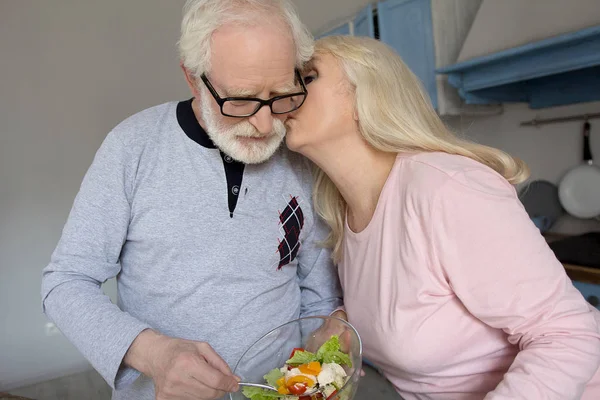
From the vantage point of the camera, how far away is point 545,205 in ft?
7.91

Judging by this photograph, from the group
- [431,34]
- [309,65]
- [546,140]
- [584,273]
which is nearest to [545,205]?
[546,140]

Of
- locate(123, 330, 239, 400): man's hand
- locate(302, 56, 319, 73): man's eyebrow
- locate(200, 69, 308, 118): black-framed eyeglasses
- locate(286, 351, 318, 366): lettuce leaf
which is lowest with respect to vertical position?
locate(286, 351, 318, 366): lettuce leaf

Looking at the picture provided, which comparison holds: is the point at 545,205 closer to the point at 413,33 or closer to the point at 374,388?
the point at 413,33

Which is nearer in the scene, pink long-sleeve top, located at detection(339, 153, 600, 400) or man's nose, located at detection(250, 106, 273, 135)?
pink long-sleeve top, located at detection(339, 153, 600, 400)

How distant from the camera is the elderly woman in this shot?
739 millimetres

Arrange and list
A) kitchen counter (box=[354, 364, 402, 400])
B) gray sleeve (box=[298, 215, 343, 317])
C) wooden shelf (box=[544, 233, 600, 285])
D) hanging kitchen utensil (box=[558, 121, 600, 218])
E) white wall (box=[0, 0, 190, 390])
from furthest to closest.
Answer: white wall (box=[0, 0, 190, 390]) → hanging kitchen utensil (box=[558, 121, 600, 218]) → wooden shelf (box=[544, 233, 600, 285]) → kitchen counter (box=[354, 364, 402, 400]) → gray sleeve (box=[298, 215, 343, 317])

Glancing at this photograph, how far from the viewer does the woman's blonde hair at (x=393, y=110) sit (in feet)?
3.08

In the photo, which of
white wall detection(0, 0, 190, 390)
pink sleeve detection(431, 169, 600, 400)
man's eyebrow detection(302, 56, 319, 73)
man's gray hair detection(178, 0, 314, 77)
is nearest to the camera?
pink sleeve detection(431, 169, 600, 400)

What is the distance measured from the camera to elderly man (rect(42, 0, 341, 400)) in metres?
0.92

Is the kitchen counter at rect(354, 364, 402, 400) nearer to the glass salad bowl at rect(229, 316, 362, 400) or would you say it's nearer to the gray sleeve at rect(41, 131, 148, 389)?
the glass salad bowl at rect(229, 316, 362, 400)

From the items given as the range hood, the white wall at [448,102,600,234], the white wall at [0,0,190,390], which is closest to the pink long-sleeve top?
the range hood

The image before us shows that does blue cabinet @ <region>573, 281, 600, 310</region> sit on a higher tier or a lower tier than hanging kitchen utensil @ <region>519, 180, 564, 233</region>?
lower

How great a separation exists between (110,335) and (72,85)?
7.00ft

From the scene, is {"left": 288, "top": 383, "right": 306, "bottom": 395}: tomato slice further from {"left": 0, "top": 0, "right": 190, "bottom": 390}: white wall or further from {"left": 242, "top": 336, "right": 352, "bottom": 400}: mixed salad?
{"left": 0, "top": 0, "right": 190, "bottom": 390}: white wall
